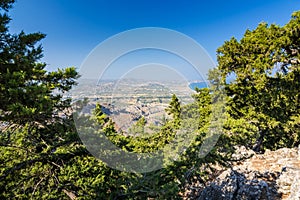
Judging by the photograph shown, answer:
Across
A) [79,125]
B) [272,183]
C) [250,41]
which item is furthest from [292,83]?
[79,125]

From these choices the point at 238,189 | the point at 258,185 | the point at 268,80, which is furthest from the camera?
the point at 268,80

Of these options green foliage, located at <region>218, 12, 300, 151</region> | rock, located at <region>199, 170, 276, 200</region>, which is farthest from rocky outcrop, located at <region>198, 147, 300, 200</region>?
green foliage, located at <region>218, 12, 300, 151</region>

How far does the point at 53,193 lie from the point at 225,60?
13816 mm

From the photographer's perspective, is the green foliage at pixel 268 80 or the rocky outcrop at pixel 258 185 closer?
the rocky outcrop at pixel 258 185

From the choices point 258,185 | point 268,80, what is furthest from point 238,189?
point 268,80

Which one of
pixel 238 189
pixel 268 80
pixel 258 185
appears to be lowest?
pixel 238 189

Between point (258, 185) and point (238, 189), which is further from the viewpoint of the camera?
point (238, 189)

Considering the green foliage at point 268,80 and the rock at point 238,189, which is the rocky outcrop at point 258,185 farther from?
the green foliage at point 268,80

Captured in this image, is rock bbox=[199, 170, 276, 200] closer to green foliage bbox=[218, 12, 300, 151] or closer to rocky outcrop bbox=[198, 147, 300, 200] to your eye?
rocky outcrop bbox=[198, 147, 300, 200]

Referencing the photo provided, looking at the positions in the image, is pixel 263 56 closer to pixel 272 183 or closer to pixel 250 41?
pixel 250 41

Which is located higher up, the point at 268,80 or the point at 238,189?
the point at 268,80

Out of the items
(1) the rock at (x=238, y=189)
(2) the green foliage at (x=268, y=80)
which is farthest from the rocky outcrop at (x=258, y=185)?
(2) the green foliage at (x=268, y=80)

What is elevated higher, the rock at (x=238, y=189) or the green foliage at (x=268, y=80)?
the green foliage at (x=268, y=80)

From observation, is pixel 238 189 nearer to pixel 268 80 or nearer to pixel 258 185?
pixel 258 185
